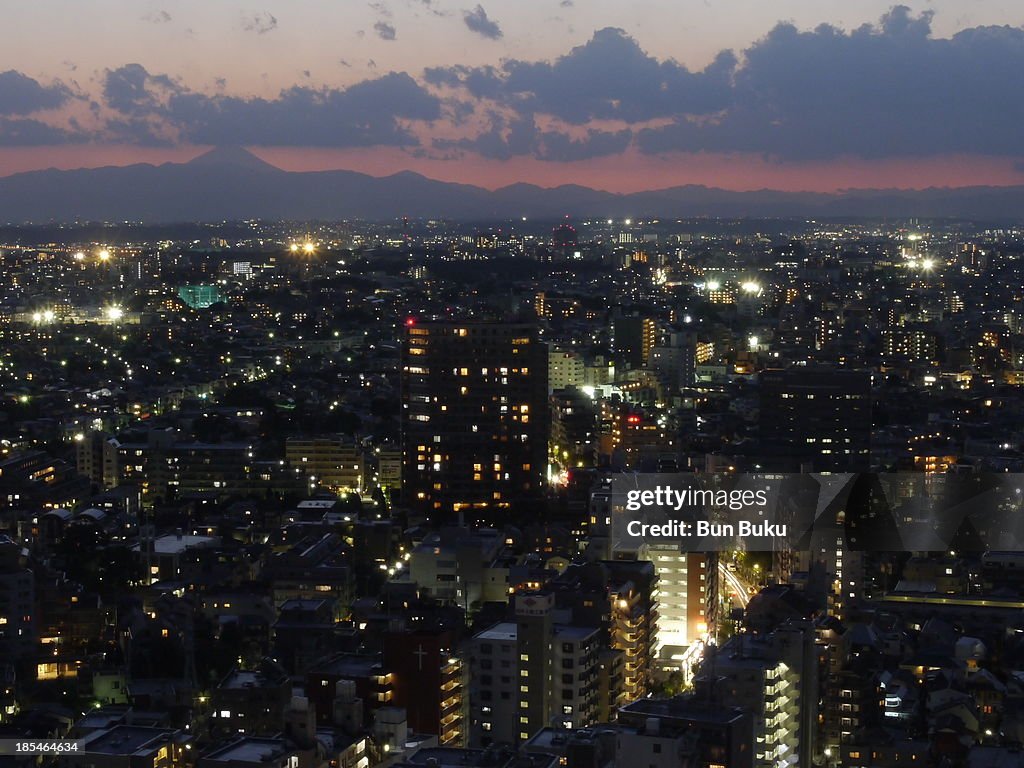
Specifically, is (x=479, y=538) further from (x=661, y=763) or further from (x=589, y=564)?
(x=661, y=763)

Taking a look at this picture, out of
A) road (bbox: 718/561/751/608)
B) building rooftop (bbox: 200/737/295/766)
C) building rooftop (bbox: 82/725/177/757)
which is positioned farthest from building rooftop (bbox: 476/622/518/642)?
road (bbox: 718/561/751/608)

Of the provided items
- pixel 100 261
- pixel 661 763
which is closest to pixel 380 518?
pixel 661 763

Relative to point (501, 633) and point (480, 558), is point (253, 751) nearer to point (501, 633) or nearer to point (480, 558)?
point (501, 633)

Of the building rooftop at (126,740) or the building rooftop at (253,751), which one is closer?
the building rooftop at (253,751)

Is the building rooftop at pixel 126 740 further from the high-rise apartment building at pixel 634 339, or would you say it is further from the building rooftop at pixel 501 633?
the high-rise apartment building at pixel 634 339

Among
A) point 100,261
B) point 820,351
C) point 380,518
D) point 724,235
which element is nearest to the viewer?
point 380,518

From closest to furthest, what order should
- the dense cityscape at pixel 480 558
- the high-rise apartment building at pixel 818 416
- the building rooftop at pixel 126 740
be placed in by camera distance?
1. the building rooftop at pixel 126 740
2. the dense cityscape at pixel 480 558
3. the high-rise apartment building at pixel 818 416

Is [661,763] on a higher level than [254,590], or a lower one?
higher

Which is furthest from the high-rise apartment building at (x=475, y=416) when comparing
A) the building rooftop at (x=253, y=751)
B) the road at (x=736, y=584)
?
the building rooftop at (x=253, y=751)
